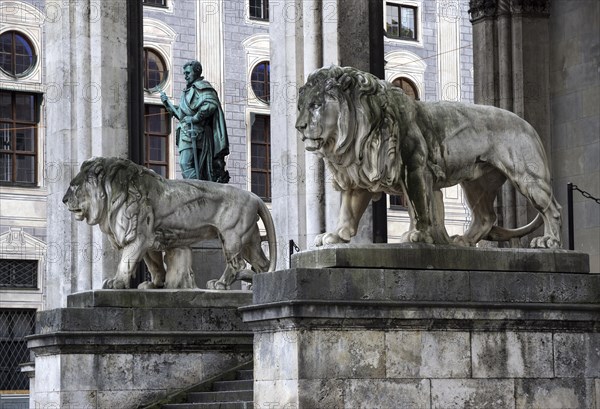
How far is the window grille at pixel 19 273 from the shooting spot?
4894cm

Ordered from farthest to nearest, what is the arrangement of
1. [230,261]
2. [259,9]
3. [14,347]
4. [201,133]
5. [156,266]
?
[259,9] < [14,347] < [201,133] < [156,266] < [230,261]

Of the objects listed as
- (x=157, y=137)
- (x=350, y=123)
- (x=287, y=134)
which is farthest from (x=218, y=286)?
(x=157, y=137)

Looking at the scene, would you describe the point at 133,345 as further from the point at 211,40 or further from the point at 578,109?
the point at 211,40

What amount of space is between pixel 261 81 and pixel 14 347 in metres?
12.4

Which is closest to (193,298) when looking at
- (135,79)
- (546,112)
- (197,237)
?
(197,237)

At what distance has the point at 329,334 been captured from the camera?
15.2 m

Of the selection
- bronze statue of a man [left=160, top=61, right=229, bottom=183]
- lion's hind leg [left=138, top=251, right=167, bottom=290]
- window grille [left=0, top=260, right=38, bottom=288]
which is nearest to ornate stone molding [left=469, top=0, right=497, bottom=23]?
bronze statue of a man [left=160, top=61, right=229, bottom=183]

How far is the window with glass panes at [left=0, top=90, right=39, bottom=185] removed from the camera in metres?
49.3

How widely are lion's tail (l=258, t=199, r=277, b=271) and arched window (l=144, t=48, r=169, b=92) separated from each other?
28929 millimetres

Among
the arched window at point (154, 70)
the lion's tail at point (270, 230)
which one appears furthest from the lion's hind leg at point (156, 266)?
the arched window at point (154, 70)

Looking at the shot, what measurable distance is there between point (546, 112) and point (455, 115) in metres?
13.9

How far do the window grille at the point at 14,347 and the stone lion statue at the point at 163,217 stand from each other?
25.9m

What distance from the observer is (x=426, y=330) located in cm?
1556

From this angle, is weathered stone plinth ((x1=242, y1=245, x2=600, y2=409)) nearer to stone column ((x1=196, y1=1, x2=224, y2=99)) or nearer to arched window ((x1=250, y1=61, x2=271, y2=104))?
stone column ((x1=196, y1=1, x2=224, y2=99))
